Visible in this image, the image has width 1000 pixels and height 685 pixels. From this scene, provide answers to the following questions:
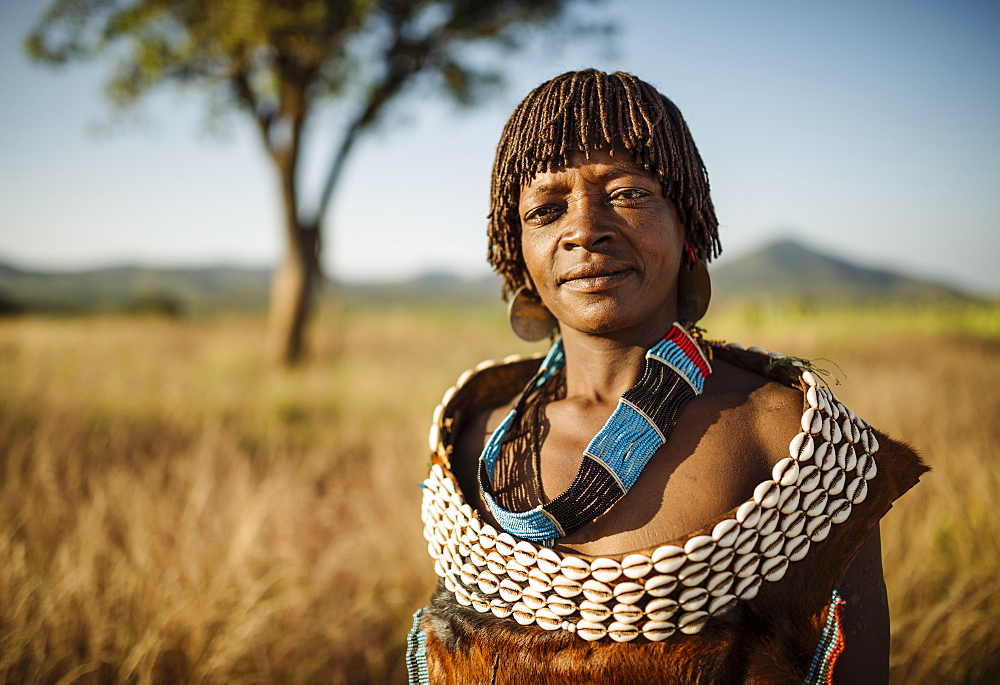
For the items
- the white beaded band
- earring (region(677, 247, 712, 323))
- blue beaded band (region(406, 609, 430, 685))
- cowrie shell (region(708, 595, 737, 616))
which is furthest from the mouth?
blue beaded band (region(406, 609, 430, 685))

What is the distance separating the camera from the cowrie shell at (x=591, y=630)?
1308 millimetres

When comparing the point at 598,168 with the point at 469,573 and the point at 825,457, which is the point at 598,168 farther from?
the point at 469,573

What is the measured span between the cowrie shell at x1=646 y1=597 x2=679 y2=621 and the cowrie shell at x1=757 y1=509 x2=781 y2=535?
21 centimetres

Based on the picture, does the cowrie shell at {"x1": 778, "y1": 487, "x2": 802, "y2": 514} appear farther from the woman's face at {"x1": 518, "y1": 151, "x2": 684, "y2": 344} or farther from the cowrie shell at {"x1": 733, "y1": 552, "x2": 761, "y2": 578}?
the woman's face at {"x1": 518, "y1": 151, "x2": 684, "y2": 344}

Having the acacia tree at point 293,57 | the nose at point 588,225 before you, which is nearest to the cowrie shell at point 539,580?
the nose at point 588,225

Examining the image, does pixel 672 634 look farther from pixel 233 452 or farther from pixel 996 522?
pixel 233 452

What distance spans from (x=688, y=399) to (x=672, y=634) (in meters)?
0.47

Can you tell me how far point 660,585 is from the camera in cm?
124

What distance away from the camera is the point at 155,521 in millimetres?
3445

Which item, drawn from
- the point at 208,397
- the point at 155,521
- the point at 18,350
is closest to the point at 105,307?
the point at 18,350

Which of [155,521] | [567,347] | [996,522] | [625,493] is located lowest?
[155,521]

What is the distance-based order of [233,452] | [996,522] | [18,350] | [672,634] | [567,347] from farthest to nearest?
[18,350], [233,452], [996,522], [567,347], [672,634]

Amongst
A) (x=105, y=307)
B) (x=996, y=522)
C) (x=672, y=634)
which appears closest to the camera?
(x=672, y=634)

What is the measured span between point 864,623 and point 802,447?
0.43 metres
